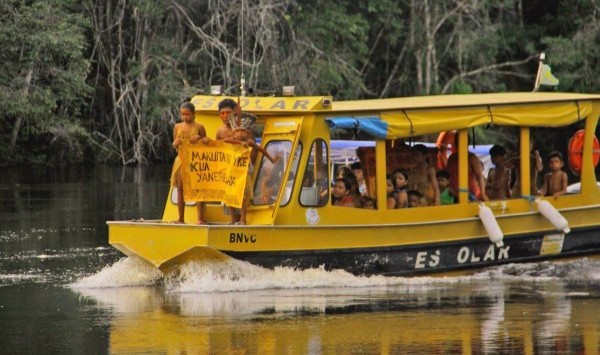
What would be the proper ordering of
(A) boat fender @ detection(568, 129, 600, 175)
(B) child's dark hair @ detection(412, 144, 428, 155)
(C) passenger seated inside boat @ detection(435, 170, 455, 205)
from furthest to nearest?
(A) boat fender @ detection(568, 129, 600, 175), (B) child's dark hair @ detection(412, 144, 428, 155), (C) passenger seated inside boat @ detection(435, 170, 455, 205)

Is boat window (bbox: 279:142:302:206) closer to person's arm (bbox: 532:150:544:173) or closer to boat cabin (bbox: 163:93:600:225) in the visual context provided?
boat cabin (bbox: 163:93:600:225)

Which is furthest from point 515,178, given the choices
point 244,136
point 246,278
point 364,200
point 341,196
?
point 246,278

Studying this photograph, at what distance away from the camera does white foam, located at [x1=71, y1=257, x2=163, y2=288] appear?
1659 centimetres

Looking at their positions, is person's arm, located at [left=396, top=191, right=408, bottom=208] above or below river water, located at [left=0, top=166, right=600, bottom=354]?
above

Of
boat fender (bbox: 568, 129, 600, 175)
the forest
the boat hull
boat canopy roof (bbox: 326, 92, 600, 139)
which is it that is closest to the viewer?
the boat hull

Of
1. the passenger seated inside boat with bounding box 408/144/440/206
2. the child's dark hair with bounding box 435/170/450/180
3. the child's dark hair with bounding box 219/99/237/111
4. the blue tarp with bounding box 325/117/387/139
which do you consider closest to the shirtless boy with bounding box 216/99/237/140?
the child's dark hair with bounding box 219/99/237/111

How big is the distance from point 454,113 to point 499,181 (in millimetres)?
1337

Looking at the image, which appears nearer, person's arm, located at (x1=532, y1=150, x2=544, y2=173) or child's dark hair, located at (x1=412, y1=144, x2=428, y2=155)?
child's dark hair, located at (x1=412, y1=144, x2=428, y2=155)

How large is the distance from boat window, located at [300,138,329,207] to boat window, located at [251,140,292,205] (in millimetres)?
240

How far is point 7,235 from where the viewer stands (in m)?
21.9

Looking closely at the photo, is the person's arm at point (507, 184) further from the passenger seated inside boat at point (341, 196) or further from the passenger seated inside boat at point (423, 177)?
→ the passenger seated inside boat at point (341, 196)

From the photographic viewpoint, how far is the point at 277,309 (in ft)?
48.6

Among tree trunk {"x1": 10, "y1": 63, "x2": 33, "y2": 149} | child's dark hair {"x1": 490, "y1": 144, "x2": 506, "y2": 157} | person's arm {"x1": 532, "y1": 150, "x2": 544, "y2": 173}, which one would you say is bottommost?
person's arm {"x1": 532, "y1": 150, "x2": 544, "y2": 173}

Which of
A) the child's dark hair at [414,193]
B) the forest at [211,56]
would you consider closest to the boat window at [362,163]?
the child's dark hair at [414,193]
